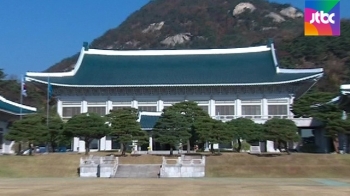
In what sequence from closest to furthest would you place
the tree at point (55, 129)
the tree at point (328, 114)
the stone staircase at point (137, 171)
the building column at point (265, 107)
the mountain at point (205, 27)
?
1. the stone staircase at point (137, 171)
2. the tree at point (328, 114)
3. the tree at point (55, 129)
4. the building column at point (265, 107)
5. the mountain at point (205, 27)

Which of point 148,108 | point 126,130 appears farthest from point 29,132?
point 148,108

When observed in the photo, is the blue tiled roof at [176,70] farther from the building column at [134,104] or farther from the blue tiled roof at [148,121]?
the blue tiled roof at [148,121]

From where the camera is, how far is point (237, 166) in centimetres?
3431

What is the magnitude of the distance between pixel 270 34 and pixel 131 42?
3590 centimetres

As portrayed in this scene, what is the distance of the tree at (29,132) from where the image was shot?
39.1 m

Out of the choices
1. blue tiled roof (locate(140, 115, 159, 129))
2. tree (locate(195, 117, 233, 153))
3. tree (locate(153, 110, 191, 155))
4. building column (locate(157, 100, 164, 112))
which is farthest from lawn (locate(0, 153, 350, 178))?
building column (locate(157, 100, 164, 112))

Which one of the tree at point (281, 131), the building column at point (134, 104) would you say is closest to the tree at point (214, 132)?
the tree at point (281, 131)

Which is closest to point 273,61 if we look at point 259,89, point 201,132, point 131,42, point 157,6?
point 259,89

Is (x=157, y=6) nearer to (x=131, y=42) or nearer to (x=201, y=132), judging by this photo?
(x=131, y=42)

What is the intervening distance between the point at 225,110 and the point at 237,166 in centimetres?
2030

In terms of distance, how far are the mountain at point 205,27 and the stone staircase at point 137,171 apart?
72.8 m

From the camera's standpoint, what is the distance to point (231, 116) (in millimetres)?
53094

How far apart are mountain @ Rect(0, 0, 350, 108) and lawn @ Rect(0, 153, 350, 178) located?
68.9m

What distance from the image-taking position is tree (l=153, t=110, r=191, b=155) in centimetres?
3959
